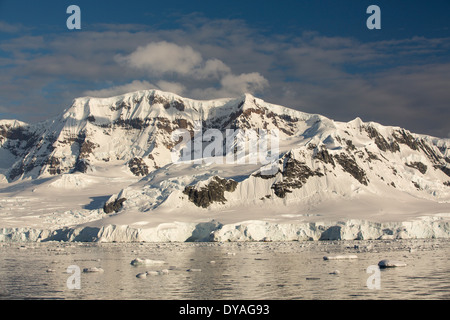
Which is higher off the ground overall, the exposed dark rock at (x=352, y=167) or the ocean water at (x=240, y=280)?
the exposed dark rock at (x=352, y=167)

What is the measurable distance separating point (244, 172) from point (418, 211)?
57.7m

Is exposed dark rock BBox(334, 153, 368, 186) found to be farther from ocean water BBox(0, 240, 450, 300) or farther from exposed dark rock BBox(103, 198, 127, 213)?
ocean water BBox(0, 240, 450, 300)

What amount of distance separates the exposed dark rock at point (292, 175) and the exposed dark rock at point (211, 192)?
1329 centimetres

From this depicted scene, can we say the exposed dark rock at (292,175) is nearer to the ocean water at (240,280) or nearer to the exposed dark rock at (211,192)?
the exposed dark rock at (211,192)

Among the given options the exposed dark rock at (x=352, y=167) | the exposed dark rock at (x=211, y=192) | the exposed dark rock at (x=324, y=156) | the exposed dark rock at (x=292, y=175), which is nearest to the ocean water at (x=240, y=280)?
the exposed dark rock at (x=211, y=192)

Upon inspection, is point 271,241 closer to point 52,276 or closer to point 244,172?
point 244,172

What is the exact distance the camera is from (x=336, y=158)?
180125 mm

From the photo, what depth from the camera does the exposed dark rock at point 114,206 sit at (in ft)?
526

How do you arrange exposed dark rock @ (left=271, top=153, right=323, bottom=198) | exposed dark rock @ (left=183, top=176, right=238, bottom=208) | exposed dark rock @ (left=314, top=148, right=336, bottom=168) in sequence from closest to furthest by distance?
exposed dark rock @ (left=183, top=176, right=238, bottom=208), exposed dark rock @ (left=271, top=153, right=323, bottom=198), exposed dark rock @ (left=314, top=148, right=336, bottom=168)

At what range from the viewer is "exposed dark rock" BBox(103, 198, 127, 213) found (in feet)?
526

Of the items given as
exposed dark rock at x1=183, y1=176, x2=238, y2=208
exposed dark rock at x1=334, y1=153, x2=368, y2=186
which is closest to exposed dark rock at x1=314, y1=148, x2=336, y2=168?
exposed dark rock at x1=334, y1=153, x2=368, y2=186

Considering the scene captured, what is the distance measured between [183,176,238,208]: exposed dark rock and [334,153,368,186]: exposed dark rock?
39269 millimetres

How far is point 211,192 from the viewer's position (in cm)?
15712
